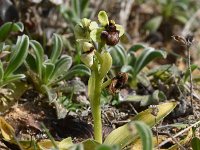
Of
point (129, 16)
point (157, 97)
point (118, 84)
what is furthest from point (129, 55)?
point (129, 16)

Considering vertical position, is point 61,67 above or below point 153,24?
below

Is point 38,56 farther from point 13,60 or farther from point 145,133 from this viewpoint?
point 145,133

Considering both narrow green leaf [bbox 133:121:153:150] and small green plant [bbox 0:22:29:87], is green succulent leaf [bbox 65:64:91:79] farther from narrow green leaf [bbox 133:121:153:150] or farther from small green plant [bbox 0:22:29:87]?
narrow green leaf [bbox 133:121:153:150]

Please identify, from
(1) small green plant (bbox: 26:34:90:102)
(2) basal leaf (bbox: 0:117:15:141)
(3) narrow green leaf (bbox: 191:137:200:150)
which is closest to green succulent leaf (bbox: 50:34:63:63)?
(1) small green plant (bbox: 26:34:90:102)

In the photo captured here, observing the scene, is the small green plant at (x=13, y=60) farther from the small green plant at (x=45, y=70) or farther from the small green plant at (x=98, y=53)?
the small green plant at (x=98, y=53)

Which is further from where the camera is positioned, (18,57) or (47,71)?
(47,71)

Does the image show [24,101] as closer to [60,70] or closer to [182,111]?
[60,70]

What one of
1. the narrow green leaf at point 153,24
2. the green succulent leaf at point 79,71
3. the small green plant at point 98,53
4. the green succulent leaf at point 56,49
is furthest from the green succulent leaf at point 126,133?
the narrow green leaf at point 153,24

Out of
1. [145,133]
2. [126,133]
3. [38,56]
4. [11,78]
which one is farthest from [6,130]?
[145,133]
